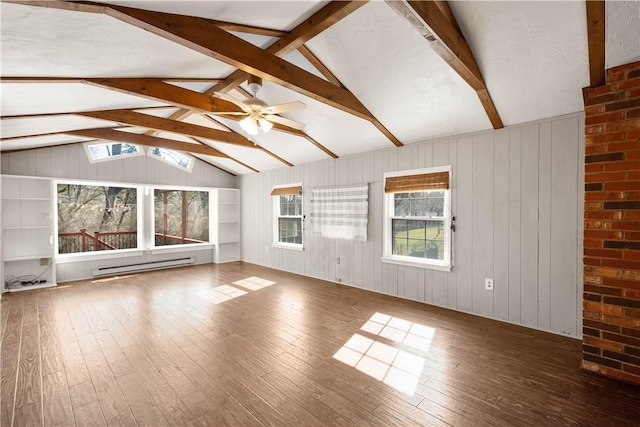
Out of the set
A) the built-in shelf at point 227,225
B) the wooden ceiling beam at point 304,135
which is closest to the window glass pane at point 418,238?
the wooden ceiling beam at point 304,135

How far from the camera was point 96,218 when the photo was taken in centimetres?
595

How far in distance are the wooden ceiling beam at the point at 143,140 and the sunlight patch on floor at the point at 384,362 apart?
4903 mm

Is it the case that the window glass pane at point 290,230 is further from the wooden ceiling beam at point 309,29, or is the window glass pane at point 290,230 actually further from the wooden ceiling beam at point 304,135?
the wooden ceiling beam at point 309,29

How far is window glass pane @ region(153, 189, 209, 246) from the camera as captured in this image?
6.76 m

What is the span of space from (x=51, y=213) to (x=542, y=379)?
7.29 m

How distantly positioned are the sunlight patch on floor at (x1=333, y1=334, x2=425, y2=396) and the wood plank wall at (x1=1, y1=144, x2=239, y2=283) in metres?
5.58

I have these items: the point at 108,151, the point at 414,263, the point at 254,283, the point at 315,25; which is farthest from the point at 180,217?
the point at 315,25

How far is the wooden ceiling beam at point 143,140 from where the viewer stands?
447 centimetres

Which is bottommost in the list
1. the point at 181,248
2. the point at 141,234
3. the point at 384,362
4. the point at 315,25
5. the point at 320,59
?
the point at 384,362

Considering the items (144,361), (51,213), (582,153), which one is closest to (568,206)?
(582,153)

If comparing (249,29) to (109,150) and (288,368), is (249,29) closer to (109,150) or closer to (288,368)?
(288,368)

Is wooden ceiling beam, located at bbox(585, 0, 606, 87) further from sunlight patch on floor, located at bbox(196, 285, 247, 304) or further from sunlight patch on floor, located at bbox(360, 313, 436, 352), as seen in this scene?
sunlight patch on floor, located at bbox(196, 285, 247, 304)

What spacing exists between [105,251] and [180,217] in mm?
1762

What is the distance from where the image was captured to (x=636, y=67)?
216 centimetres
